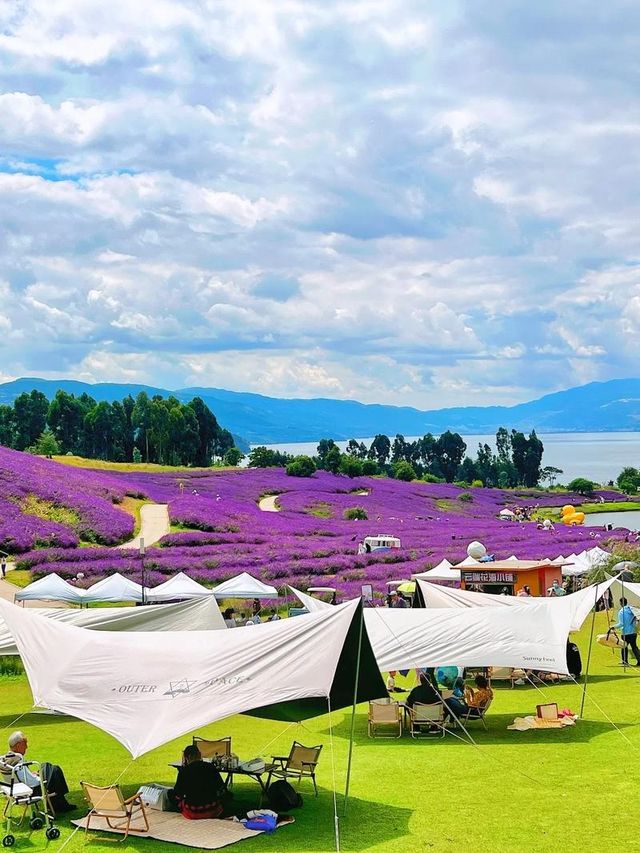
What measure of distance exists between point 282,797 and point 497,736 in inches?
256

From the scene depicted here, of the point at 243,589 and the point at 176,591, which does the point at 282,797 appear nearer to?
the point at 243,589

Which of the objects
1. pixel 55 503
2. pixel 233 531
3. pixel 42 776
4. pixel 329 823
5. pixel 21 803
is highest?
pixel 55 503

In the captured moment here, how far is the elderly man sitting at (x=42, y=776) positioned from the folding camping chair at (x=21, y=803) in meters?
0.05

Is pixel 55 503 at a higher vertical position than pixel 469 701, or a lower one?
higher

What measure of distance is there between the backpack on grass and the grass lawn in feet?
0.66

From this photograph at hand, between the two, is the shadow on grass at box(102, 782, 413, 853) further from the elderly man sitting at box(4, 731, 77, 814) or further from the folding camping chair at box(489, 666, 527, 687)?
the folding camping chair at box(489, 666, 527, 687)

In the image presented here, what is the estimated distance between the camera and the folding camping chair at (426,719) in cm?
1986

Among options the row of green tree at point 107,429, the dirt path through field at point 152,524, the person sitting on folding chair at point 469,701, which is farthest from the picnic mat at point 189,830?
the row of green tree at point 107,429

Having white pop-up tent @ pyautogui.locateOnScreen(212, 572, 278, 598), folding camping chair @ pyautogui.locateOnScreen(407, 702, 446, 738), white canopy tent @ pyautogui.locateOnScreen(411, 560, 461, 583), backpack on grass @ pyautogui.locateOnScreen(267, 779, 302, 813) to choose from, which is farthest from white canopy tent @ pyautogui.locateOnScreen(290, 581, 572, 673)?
white canopy tent @ pyautogui.locateOnScreen(411, 560, 461, 583)

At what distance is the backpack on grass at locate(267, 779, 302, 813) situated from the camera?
1492 centimetres

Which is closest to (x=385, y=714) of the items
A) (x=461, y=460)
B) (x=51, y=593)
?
(x=51, y=593)

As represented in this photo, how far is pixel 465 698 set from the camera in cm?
2097

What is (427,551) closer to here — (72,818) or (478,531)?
(478,531)

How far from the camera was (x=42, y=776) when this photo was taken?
1452 cm
